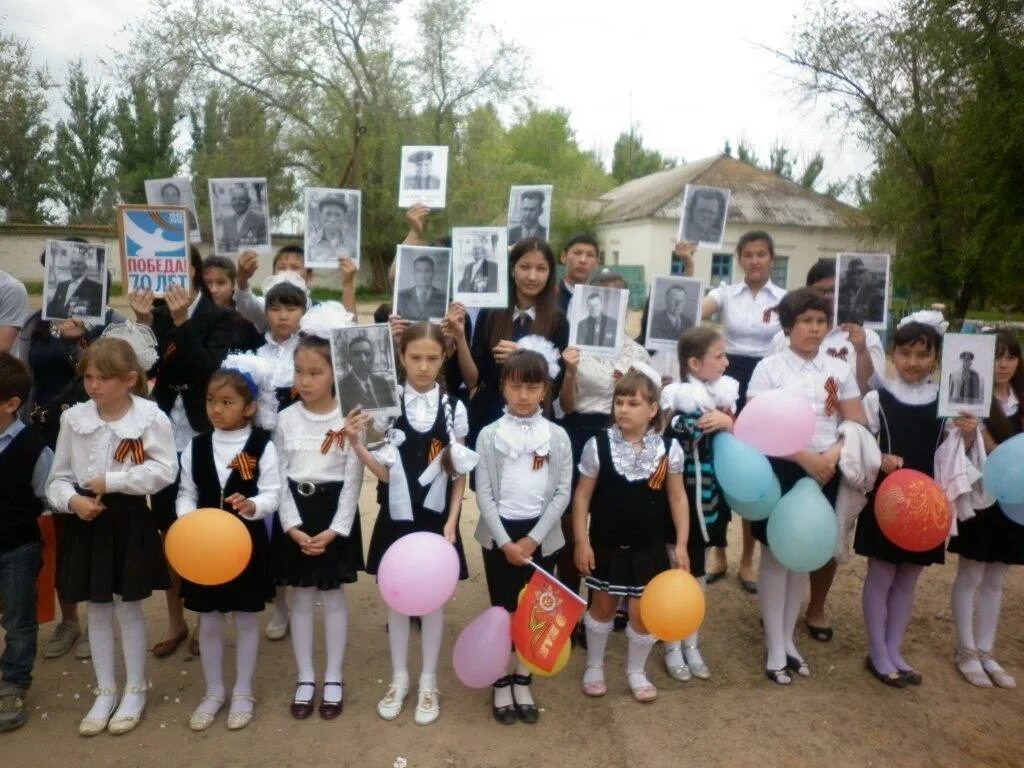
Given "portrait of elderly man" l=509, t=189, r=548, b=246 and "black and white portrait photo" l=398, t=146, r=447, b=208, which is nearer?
"black and white portrait photo" l=398, t=146, r=447, b=208

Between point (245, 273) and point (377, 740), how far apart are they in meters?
2.65

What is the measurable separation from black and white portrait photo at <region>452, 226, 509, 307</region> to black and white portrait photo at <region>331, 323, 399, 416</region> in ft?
2.36

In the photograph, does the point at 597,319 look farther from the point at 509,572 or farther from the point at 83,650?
the point at 83,650

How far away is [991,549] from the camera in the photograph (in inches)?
138

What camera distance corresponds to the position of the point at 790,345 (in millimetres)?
3670

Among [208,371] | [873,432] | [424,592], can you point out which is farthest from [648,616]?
[208,371]

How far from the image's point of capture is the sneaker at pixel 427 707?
3129 millimetres

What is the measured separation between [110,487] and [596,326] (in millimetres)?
2192

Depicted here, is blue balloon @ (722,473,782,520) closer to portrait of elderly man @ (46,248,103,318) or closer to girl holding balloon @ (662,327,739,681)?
girl holding balloon @ (662,327,739,681)

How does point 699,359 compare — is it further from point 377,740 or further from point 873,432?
point 377,740

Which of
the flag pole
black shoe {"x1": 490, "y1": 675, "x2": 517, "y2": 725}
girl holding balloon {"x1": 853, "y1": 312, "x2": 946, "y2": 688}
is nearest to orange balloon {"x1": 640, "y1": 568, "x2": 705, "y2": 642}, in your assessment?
the flag pole

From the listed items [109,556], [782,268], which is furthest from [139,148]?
[109,556]

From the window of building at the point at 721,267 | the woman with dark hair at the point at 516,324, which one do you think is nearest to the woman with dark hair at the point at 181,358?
the woman with dark hair at the point at 516,324

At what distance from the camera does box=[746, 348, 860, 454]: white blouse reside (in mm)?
3496
